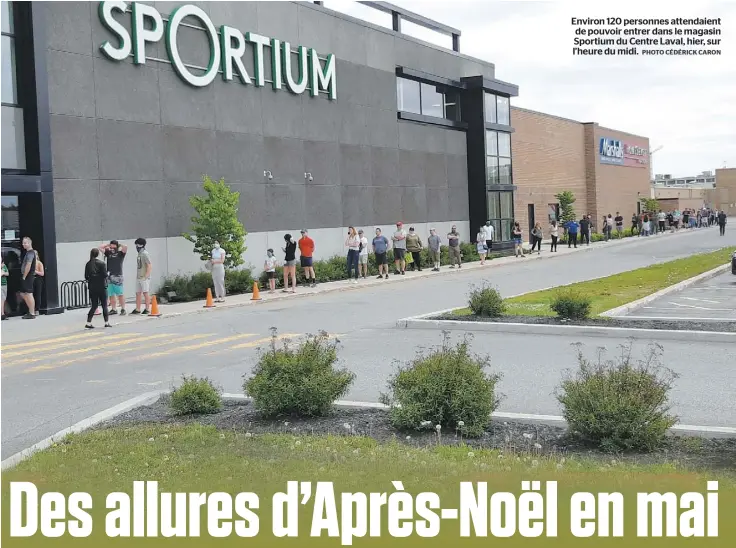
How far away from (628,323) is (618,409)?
8895mm

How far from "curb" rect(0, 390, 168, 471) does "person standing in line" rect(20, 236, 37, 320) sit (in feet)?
37.0

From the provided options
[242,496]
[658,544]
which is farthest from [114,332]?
[658,544]

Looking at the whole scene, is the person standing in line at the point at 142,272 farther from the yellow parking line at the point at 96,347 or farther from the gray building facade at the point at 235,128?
the yellow parking line at the point at 96,347

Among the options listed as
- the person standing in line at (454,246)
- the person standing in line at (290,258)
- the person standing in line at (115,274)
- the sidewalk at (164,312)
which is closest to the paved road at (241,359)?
the sidewalk at (164,312)

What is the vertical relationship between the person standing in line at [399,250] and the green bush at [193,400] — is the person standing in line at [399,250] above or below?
above

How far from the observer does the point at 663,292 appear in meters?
21.8

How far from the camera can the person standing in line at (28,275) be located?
20672mm

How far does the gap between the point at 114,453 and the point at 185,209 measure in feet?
66.1

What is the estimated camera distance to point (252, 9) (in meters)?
29.8

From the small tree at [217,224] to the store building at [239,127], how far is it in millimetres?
1058

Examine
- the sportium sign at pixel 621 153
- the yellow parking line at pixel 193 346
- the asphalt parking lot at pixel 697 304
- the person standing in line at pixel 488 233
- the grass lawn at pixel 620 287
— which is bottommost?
the yellow parking line at pixel 193 346

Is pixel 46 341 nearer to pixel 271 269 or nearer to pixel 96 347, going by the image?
pixel 96 347

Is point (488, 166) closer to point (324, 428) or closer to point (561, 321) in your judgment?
point (561, 321)

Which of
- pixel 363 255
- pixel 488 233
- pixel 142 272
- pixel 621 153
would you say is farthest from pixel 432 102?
pixel 621 153
